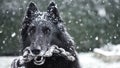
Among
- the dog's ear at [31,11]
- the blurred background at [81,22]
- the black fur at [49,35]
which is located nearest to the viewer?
the black fur at [49,35]

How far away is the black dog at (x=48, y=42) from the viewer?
127 inches

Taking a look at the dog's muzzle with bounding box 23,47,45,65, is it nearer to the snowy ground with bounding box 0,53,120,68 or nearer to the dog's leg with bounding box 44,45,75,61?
the dog's leg with bounding box 44,45,75,61

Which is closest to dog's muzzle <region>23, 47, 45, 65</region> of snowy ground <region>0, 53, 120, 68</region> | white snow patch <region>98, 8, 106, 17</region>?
snowy ground <region>0, 53, 120, 68</region>

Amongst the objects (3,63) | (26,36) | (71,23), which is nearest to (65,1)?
(71,23)

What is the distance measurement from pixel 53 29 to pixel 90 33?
7.23 meters

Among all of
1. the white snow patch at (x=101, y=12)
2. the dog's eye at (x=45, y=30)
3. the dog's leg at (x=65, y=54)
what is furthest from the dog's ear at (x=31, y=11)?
the white snow patch at (x=101, y=12)

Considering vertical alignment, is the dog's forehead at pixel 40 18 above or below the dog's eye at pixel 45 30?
above

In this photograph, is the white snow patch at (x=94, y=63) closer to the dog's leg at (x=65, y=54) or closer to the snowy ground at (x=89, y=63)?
the snowy ground at (x=89, y=63)

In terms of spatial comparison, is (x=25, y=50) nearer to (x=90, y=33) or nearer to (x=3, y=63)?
(x=3, y=63)

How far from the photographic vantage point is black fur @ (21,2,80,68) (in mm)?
3344

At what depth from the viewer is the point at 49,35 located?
338 centimetres

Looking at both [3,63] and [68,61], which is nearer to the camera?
[68,61]

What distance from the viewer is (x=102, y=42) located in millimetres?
11031

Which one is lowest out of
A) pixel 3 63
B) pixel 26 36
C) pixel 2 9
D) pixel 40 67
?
pixel 40 67
